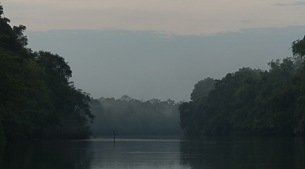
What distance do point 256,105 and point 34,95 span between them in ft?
176

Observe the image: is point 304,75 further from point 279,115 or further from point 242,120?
point 242,120

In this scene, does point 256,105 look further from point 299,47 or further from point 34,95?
point 34,95

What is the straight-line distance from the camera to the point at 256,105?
11719cm

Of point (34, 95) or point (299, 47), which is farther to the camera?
point (299, 47)

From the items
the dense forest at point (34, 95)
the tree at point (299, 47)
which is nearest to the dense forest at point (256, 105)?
the tree at point (299, 47)

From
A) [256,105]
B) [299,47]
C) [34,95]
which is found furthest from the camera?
[256,105]

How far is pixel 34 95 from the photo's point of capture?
234ft

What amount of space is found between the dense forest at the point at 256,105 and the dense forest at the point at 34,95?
2638cm

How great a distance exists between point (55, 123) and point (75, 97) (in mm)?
18366

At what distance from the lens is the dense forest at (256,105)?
99.9 meters

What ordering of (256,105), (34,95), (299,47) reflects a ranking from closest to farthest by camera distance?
1. (34,95)
2. (299,47)
3. (256,105)

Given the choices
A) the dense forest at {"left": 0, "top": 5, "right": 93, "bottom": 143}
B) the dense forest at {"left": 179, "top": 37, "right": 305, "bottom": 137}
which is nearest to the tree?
the dense forest at {"left": 179, "top": 37, "right": 305, "bottom": 137}

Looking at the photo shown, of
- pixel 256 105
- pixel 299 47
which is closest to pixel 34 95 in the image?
pixel 299 47

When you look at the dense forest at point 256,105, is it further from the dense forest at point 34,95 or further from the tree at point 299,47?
the dense forest at point 34,95
